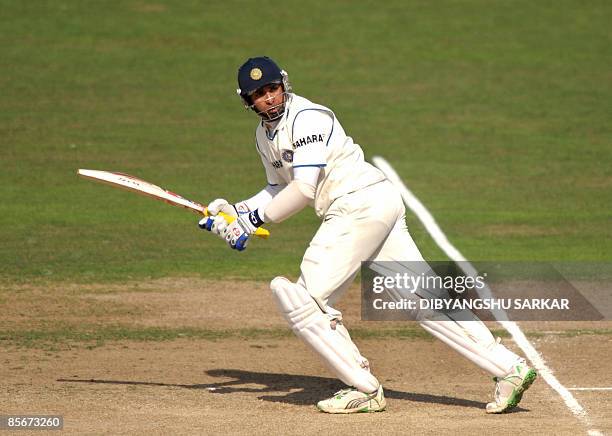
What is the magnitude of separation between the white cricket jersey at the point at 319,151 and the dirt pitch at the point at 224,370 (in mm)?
1528

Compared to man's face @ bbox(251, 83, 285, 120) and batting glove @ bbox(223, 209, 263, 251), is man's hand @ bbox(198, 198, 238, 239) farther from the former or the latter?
man's face @ bbox(251, 83, 285, 120)

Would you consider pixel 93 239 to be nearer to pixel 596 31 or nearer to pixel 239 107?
pixel 239 107

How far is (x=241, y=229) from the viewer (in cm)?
763

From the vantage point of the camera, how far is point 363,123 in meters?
19.5

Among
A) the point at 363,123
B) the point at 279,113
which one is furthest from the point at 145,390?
the point at 363,123

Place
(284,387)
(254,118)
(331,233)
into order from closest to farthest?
(331,233), (284,387), (254,118)

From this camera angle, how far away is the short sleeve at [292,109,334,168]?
7.48m

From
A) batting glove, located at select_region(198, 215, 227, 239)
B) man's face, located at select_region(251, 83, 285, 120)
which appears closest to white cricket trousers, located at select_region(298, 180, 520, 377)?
batting glove, located at select_region(198, 215, 227, 239)

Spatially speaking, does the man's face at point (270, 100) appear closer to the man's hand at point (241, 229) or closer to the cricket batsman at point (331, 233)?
the cricket batsman at point (331, 233)

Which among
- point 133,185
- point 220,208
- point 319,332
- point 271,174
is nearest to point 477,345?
point 319,332

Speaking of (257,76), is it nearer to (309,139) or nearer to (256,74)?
(256,74)

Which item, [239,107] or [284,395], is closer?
[284,395]

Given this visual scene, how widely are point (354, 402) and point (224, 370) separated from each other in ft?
5.39

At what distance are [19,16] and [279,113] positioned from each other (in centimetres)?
1775
